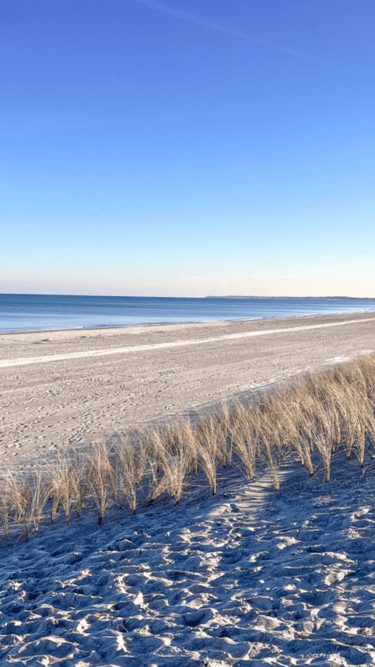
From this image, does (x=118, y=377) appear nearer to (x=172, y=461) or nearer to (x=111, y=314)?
(x=172, y=461)

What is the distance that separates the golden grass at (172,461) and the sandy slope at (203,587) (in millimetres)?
355

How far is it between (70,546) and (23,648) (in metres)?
1.37

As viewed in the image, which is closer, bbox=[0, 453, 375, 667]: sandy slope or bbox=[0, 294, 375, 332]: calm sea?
bbox=[0, 453, 375, 667]: sandy slope

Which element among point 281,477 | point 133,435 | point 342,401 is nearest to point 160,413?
point 133,435

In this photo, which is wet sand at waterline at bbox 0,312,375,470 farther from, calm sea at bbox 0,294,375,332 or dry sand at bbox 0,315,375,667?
calm sea at bbox 0,294,375,332

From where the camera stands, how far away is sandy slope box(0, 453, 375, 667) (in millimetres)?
2340

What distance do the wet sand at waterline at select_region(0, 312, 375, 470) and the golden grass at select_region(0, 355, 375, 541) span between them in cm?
118

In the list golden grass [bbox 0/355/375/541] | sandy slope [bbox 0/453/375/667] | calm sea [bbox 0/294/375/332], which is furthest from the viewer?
calm sea [bbox 0/294/375/332]

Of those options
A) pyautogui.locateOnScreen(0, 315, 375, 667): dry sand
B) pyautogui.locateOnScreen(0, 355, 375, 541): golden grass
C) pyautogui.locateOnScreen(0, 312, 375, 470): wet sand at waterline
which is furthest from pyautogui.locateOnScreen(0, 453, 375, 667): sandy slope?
pyautogui.locateOnScreen(0, 312, 375, 470): wet sand at waterline

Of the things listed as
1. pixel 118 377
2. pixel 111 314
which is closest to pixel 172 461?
pixel 118 377

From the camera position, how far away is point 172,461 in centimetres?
540

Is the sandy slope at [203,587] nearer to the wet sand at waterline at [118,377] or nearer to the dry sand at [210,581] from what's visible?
the dry sand at [210,581]

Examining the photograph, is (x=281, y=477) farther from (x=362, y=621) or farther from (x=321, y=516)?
(x=362, y=621)

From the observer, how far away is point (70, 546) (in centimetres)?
384
